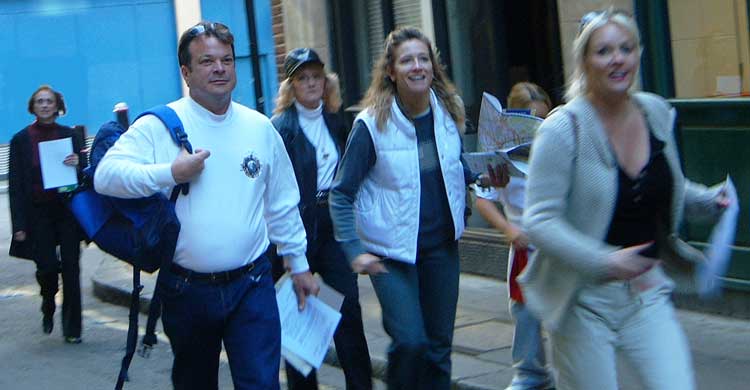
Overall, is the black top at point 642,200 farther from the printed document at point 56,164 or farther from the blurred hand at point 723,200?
the printed document at point 56,164

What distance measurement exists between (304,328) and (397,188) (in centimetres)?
71

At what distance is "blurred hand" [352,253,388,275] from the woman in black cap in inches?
44.7

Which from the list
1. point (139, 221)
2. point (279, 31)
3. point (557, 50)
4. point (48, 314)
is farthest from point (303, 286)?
point (279, 31)

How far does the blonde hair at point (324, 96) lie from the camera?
670 centimetres

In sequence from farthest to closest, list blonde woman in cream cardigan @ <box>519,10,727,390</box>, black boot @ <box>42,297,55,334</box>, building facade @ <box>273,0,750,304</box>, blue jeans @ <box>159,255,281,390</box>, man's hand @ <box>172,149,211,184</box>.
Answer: black boot @ <box>42,297,55,334</box> → building facade @ <box>273,0,750,304</box> → blue jeans @ <box>159,255,281,390</box> → man's hand @ <box>172,149,211,184</box> → blonde woman in cream cardigan @ <box>519,10,727,390</box>

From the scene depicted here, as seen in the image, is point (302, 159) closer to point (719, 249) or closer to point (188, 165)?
point (188, 165)

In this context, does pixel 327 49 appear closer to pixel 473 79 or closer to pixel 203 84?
pixel 473 79

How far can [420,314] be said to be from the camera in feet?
17.7

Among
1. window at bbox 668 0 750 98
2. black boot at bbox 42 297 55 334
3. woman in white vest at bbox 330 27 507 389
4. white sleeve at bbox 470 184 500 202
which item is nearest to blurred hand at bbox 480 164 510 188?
woman in white vest at bbox 330 27 507 389

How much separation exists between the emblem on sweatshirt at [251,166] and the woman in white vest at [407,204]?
0.57m

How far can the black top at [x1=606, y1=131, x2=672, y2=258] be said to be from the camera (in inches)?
159

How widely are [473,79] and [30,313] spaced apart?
4242mm

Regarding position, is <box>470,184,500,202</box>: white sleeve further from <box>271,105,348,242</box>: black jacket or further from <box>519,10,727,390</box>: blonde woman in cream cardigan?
<box>519,10,727,390</box>: blonde woman in cream cardigan

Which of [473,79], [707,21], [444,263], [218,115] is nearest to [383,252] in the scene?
[444,263]
